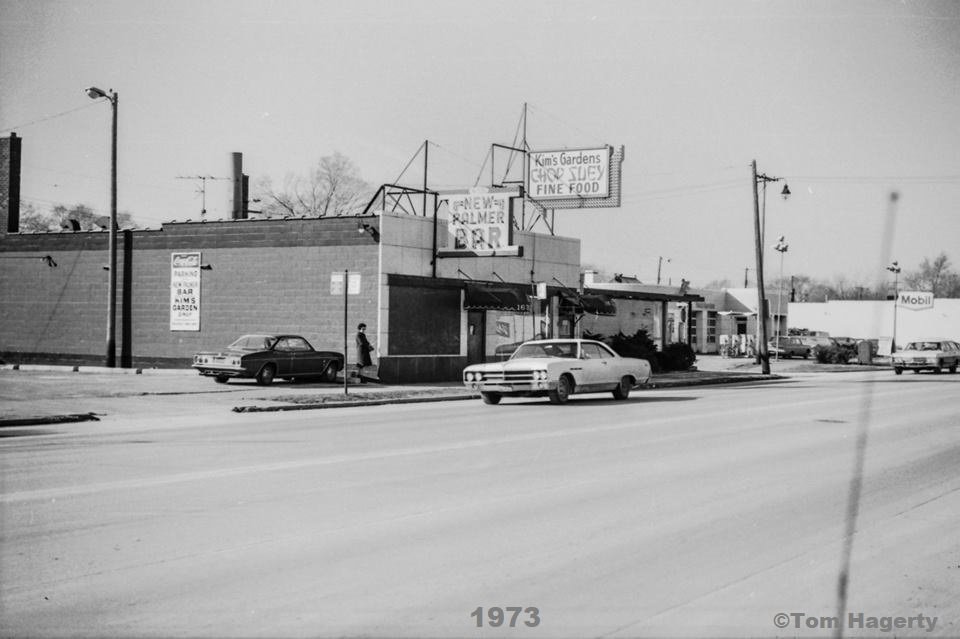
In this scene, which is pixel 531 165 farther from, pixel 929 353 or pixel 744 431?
pixel 744 431

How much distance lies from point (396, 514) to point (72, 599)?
3.09m

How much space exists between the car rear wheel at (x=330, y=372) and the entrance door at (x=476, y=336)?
512 centimetres

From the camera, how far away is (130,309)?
1347 inches

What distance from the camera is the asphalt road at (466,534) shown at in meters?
5.57

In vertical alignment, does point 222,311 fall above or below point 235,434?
above

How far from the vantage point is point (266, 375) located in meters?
26.8

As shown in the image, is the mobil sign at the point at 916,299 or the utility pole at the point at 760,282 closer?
the utility pole at the point at 760,282

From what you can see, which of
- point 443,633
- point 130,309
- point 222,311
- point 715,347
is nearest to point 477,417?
point 443,633

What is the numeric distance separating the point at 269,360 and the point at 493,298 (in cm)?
820

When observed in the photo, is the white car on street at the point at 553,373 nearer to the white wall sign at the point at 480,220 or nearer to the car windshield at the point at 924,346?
the white wall sign at the point at 480,220

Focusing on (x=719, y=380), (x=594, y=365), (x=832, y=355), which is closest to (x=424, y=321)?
(x=594, y=365)

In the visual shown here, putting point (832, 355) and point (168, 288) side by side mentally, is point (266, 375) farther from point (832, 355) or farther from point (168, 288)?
point (832, 355)

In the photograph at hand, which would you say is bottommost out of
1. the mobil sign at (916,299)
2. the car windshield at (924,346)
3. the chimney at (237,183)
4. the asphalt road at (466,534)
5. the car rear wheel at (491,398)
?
the asphalt road at (466,534)

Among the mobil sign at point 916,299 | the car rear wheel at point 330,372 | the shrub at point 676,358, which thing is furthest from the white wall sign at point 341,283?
the mobil sign at point 916,299
